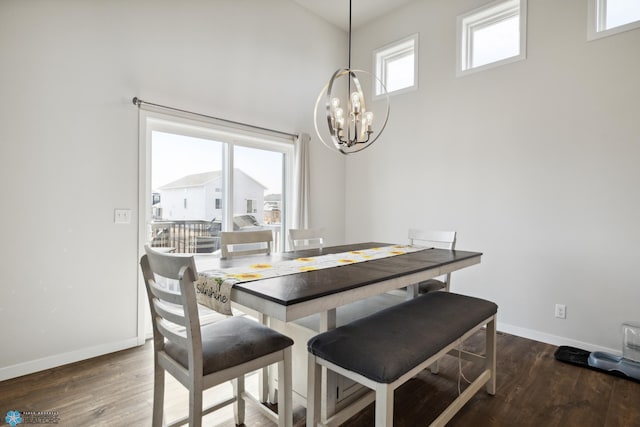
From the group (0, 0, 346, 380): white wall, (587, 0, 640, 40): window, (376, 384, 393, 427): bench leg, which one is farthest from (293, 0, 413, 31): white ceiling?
(376, 384, 393, 427): bench leg

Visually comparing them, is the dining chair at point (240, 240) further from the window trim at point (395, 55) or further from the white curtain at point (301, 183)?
the window trim at point (395, 55)

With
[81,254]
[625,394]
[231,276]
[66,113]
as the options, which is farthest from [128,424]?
[625,394]

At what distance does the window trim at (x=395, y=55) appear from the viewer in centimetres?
388

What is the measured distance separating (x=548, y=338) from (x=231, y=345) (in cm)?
293

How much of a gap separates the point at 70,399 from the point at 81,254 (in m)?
1.02

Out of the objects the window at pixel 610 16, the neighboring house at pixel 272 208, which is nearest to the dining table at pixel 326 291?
the neighboring house at pixel 272 208

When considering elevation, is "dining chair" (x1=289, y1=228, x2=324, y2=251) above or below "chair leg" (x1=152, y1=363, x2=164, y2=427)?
above

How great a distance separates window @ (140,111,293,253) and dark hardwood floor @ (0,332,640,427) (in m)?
1.11

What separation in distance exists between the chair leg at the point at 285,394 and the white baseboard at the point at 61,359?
1916 mm

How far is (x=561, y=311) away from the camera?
112 inches

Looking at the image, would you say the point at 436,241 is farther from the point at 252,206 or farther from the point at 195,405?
the point at 195,405

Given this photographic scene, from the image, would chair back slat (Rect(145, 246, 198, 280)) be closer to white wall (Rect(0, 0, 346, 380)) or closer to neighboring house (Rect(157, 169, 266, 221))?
white wall (Rect(0, 0, 346, 380))

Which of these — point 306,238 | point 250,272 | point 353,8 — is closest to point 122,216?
point 306,238

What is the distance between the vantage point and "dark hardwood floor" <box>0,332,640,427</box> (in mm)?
1800
